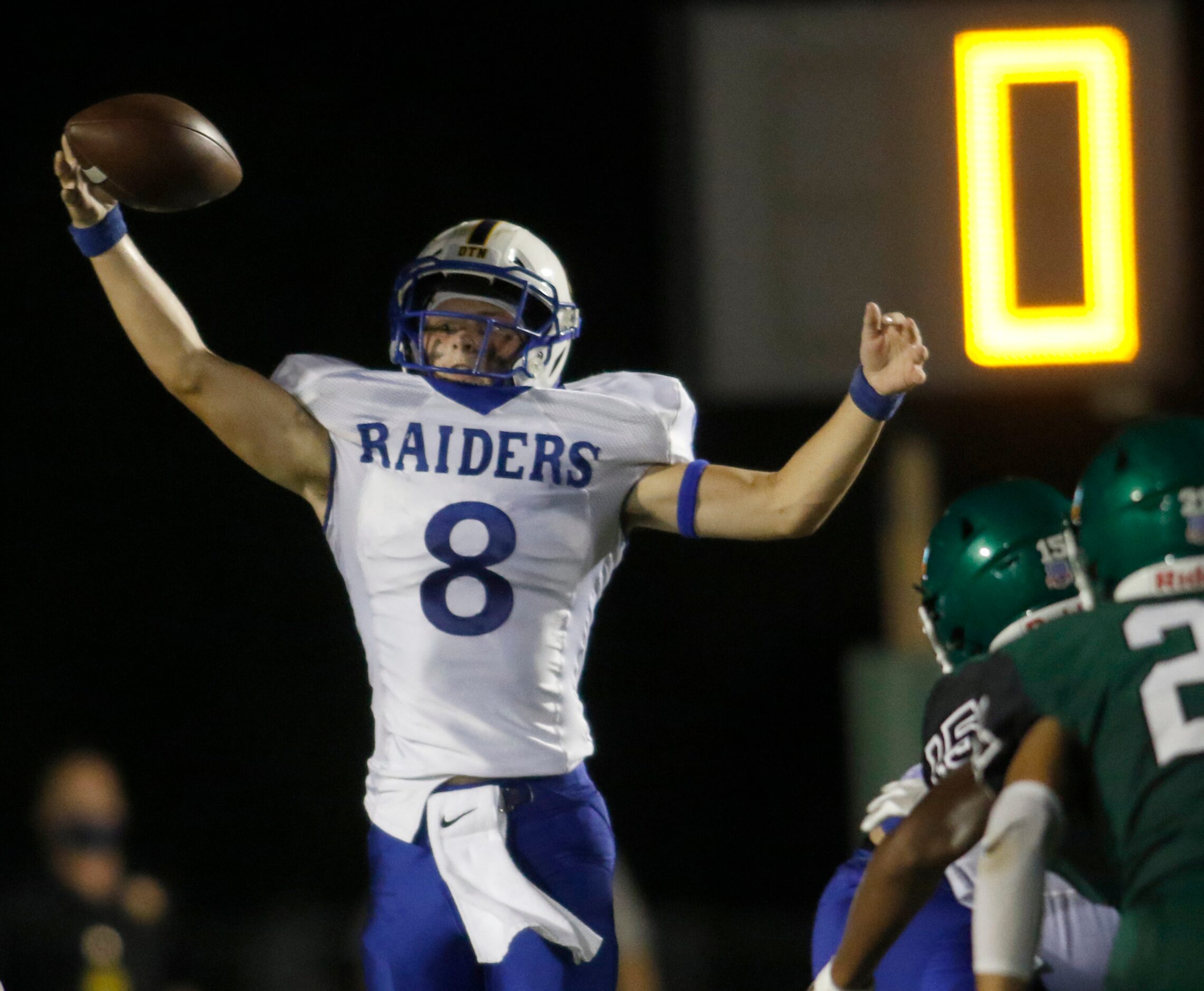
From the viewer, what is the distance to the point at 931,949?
2734mm

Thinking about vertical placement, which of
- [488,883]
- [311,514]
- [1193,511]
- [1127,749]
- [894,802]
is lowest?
[488,883]

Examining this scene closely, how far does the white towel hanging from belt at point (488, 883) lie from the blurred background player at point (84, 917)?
2.82 meters

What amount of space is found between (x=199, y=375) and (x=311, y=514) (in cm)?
633

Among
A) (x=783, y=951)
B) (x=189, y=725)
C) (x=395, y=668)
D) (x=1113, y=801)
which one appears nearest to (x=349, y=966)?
(x=783, y=951)

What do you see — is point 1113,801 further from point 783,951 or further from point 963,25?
point 783,951

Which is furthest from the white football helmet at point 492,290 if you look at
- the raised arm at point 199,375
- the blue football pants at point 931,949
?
the blue football pants at point 931,949

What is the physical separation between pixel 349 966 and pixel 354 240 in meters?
3.89

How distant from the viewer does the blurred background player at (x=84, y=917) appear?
17.3ft

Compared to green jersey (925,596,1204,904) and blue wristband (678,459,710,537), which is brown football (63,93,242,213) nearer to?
blue wristband (678,459,710,537)

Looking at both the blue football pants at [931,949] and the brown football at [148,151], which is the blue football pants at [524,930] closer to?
the blue football pants at [931,949]

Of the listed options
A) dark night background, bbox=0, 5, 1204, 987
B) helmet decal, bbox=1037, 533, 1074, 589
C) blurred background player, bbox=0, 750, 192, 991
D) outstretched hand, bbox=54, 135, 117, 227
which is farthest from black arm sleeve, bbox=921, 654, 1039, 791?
dark night background, bbox=0, 5, 1204, 987

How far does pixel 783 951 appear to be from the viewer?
740cm

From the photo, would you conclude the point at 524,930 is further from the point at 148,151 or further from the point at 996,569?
the point at 148,151

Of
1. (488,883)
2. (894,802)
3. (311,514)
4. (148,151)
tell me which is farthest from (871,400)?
(311,514)
